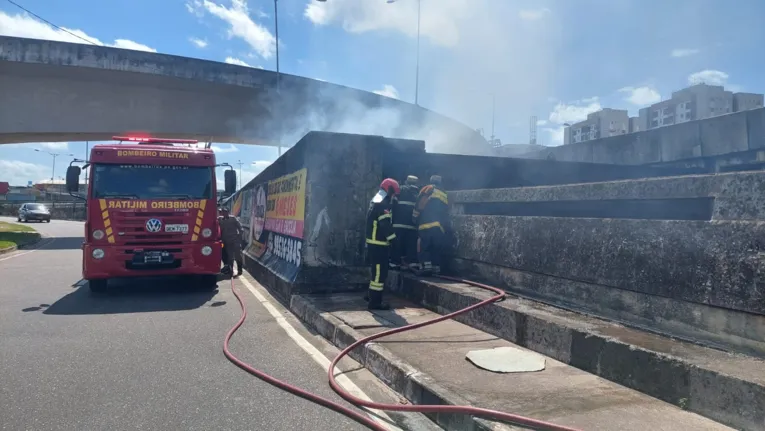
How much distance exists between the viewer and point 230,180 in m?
10.1

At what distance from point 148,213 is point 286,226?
2.40 metres

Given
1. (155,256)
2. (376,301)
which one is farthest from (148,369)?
(155,256)

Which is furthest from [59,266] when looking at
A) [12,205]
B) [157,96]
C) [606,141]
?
[12,205]

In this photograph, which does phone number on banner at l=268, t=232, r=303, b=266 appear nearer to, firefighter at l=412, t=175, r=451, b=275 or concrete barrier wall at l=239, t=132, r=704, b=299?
concrete barrier wall at l=239, t=132, r=704, b=299

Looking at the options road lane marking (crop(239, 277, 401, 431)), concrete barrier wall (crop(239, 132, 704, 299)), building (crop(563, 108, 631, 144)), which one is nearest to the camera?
road lane marking (crop(239, 277, 401, 431))

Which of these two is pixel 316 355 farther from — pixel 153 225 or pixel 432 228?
pixel 153 225

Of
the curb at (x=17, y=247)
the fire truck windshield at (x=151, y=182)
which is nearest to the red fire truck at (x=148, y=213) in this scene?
the fire truck windshield at (x=151, y=182)

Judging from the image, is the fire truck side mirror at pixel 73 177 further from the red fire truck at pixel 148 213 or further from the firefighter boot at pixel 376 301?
the firefighter boot at pixel 376 301

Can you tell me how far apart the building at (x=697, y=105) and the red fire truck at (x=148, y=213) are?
22.3 metres

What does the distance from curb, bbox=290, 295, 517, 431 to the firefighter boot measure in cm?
61

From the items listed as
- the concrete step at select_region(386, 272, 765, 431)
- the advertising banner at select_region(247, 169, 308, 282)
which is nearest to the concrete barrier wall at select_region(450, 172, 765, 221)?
the concrete step at select_region(386, 272, 765, 431)

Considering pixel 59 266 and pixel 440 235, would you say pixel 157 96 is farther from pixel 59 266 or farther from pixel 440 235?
pixel 440 235

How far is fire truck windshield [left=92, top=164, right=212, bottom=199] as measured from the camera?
9.12 meters

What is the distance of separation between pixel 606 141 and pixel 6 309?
540 inches
